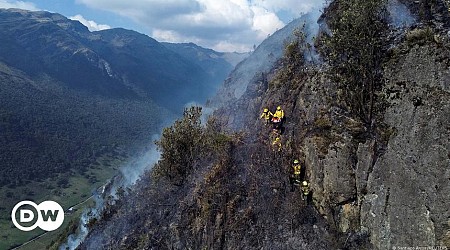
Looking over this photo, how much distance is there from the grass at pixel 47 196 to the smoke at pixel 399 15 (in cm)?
7509

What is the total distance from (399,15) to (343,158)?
8867 mm

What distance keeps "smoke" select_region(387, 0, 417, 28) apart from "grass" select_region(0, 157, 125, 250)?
7509cm

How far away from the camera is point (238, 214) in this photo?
77.9 ft

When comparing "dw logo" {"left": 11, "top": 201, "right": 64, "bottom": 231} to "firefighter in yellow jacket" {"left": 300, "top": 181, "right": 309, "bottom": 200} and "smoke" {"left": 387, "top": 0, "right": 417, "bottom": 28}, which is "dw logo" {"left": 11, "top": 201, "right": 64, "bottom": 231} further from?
"smoke" {"left": 387, "top": 0, "right": 417, "bottom": 28}

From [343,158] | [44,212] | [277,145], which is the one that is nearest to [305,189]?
[343,158]

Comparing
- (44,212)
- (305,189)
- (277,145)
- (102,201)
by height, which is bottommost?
(102,201)

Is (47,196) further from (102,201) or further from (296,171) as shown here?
(296,171)

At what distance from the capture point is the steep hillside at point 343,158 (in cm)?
1655

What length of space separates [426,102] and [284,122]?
10.8 m

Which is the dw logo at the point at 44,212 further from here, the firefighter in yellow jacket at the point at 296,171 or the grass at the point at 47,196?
the grass at the point at 47,196

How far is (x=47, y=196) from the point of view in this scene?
123m

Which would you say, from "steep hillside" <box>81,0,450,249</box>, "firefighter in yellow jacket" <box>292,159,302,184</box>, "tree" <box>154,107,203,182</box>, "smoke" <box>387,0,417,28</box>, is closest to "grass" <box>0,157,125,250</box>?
"tree" <box>154,107,203,182</box>

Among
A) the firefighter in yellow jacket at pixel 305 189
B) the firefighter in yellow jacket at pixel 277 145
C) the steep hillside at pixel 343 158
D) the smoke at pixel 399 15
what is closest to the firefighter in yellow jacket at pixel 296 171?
the steep hillside at pixel 343 158

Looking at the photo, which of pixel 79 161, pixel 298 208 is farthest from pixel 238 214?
pixel 79 161
